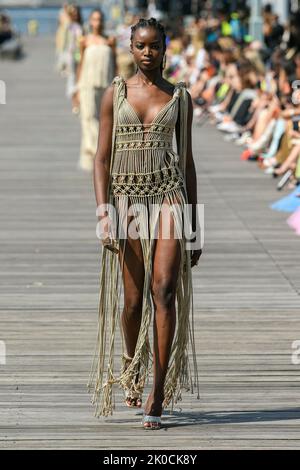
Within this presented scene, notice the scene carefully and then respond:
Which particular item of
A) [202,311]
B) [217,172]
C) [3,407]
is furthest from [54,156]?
[3,407]

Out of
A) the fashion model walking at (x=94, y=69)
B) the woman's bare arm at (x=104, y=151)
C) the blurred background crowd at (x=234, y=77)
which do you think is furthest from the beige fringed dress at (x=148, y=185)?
the fashion model walking at (x=94, y=69)

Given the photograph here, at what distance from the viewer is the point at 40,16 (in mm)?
99812

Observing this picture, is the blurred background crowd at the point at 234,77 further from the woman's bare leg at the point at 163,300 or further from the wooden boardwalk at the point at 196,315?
the woman's bare leg at the point at 163,300

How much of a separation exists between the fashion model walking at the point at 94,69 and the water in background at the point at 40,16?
6789 centimetres

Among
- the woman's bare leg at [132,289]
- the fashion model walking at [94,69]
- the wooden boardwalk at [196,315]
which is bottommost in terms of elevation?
the wooden boardwalk at [196,315]

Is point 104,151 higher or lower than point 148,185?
higher

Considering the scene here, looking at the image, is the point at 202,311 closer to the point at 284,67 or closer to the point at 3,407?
the point at 3,407

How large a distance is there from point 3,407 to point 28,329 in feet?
5.89

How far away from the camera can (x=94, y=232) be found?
12.6 m

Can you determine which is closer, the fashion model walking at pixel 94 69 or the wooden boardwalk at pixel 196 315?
the wooden boardwalk at pixel 196 315

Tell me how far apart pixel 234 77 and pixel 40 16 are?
79.5 m

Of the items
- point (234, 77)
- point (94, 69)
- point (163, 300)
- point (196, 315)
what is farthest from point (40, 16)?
point (163, 300)

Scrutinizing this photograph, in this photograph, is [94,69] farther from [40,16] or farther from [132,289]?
[40,16]

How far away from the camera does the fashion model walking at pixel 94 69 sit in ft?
50.8
